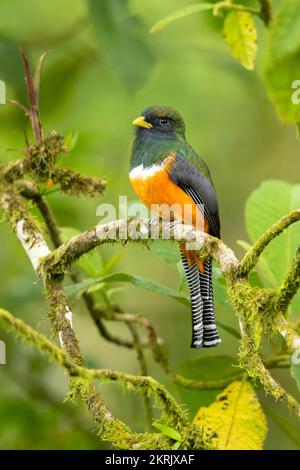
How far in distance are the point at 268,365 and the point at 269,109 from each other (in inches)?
131

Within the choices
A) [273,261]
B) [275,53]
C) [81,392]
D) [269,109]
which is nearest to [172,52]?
[269,109]

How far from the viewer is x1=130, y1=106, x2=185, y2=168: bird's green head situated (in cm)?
393

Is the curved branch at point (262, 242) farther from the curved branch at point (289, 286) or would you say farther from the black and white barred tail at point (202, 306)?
the black and white barred tail at point (202, 306)

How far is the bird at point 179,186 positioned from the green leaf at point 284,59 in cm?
47

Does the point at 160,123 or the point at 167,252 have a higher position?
the point at 160,123

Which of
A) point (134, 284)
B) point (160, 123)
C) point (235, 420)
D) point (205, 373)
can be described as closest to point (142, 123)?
point (160, 123)

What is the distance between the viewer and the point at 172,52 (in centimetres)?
523

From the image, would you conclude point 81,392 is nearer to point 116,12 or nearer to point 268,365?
point 268,365

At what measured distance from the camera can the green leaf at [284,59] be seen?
11.3ft

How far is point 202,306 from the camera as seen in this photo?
336 centimetres

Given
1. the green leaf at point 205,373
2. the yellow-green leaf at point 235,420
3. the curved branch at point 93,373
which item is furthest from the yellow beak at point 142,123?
the curved branch at point 93,373

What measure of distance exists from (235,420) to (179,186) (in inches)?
41.3

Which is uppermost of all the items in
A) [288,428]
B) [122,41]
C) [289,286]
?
[122,41]

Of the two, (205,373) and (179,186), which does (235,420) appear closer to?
(205,373)
